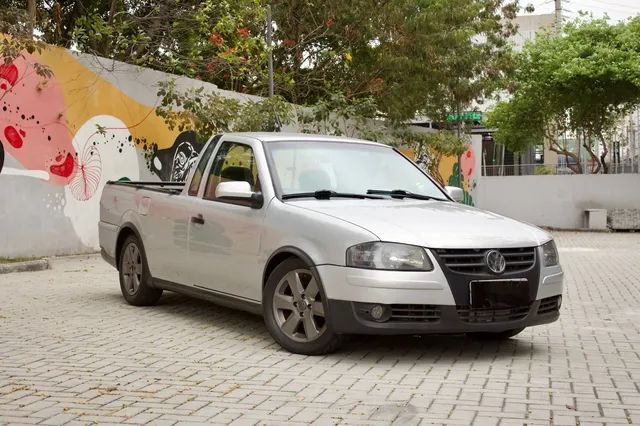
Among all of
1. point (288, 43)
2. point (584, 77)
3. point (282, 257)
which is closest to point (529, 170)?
point (584, 77)

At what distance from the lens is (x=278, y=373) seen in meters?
6.47

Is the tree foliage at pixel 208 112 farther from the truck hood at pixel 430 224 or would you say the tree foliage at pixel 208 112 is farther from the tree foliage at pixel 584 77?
the tree foliage at pixel 584 77

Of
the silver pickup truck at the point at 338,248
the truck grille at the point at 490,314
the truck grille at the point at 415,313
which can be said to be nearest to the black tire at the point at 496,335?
the silver pickup truck at the point at 338,248

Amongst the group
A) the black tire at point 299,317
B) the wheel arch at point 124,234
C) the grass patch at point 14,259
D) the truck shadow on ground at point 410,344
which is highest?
the wheel arch at point 124,234

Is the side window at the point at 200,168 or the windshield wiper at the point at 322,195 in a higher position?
the side window at the point at 200,168

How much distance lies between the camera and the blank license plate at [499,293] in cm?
677

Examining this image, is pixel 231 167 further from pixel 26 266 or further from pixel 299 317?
pixel 26 266

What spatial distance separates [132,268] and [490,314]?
424 cm

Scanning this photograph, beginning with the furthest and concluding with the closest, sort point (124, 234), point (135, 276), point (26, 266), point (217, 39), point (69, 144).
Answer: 1. point (217, 39)
2. point (69, 144)
3. point (26, 266)
4. point (124, 234)
5. point (135, 276)

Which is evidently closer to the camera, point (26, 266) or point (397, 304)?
point (397, 304)

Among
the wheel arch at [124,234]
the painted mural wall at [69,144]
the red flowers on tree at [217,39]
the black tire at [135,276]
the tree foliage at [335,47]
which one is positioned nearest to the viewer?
the black tire at [135,276]

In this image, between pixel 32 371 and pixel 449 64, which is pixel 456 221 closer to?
pixel 32 371

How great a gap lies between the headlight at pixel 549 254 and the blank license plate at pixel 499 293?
0.38 m

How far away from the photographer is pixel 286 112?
19.5 m
